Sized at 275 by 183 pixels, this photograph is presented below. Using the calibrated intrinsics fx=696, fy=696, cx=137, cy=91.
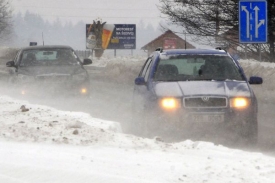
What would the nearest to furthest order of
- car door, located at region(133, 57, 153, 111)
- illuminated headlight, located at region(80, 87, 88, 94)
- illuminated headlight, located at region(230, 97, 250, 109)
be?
illuminated headlight, located at region(230, 97, 250, 109)
car door, located at region(133, 57, 153, 111)
illuminated headlight, located at region(80, 87, 88, 94)

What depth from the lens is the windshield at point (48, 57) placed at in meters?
17.7

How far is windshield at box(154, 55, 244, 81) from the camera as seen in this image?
10797mm

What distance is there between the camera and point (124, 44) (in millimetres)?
81562

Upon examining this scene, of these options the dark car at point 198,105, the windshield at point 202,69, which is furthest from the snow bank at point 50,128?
the windshield at point 202,69

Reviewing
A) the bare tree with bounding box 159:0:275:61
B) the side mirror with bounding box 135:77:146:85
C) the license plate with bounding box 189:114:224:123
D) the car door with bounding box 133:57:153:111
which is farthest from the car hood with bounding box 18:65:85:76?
the bare tree with bounding box 159:0:275:61

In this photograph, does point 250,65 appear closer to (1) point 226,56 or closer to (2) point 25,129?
(1) point 226,56

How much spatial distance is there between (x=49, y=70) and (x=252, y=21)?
6.13 metres

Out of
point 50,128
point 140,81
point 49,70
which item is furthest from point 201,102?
point 49,70

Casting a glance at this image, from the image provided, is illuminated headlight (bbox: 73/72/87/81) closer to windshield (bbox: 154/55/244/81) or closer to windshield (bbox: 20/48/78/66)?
windshield (bbox: 20/48/78/66)

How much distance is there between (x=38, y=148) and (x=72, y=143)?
1.95 feet

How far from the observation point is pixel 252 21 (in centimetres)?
1947

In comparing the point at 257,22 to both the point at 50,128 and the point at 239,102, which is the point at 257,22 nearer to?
the point at 239,102

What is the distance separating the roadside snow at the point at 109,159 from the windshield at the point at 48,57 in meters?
8.98

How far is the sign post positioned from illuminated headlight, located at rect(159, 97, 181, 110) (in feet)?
33.3
